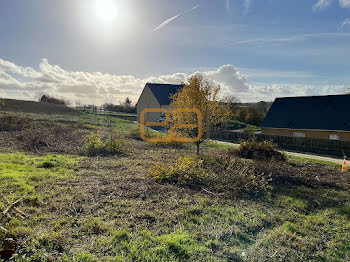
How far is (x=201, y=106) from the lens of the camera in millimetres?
9930

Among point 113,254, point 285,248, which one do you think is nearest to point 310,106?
point 285,248

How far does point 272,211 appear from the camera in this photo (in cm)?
513

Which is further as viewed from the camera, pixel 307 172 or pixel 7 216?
pixel 307 172

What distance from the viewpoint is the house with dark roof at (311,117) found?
63.7 feet

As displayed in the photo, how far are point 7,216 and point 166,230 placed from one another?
2971 mm

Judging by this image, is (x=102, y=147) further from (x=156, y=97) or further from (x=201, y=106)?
(x=156, y=97)

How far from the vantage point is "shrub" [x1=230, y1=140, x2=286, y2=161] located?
10.6 meters

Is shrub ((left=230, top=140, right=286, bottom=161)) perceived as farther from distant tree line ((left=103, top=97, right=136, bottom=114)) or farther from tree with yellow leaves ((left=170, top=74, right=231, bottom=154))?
distant tree line ((left=103, top=97, right=136, bottom=114))

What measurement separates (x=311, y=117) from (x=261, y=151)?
14131 mm

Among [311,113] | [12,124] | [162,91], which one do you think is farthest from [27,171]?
[162,91]

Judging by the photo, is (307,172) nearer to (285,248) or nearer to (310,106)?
(285,248)

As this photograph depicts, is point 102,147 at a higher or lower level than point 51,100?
lower

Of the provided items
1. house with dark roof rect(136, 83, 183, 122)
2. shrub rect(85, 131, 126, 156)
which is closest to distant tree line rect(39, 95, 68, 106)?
house with dark roof rect(136, 83, 183, 122)

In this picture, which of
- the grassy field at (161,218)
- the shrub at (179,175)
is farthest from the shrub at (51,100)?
the shrub at (179,175)
